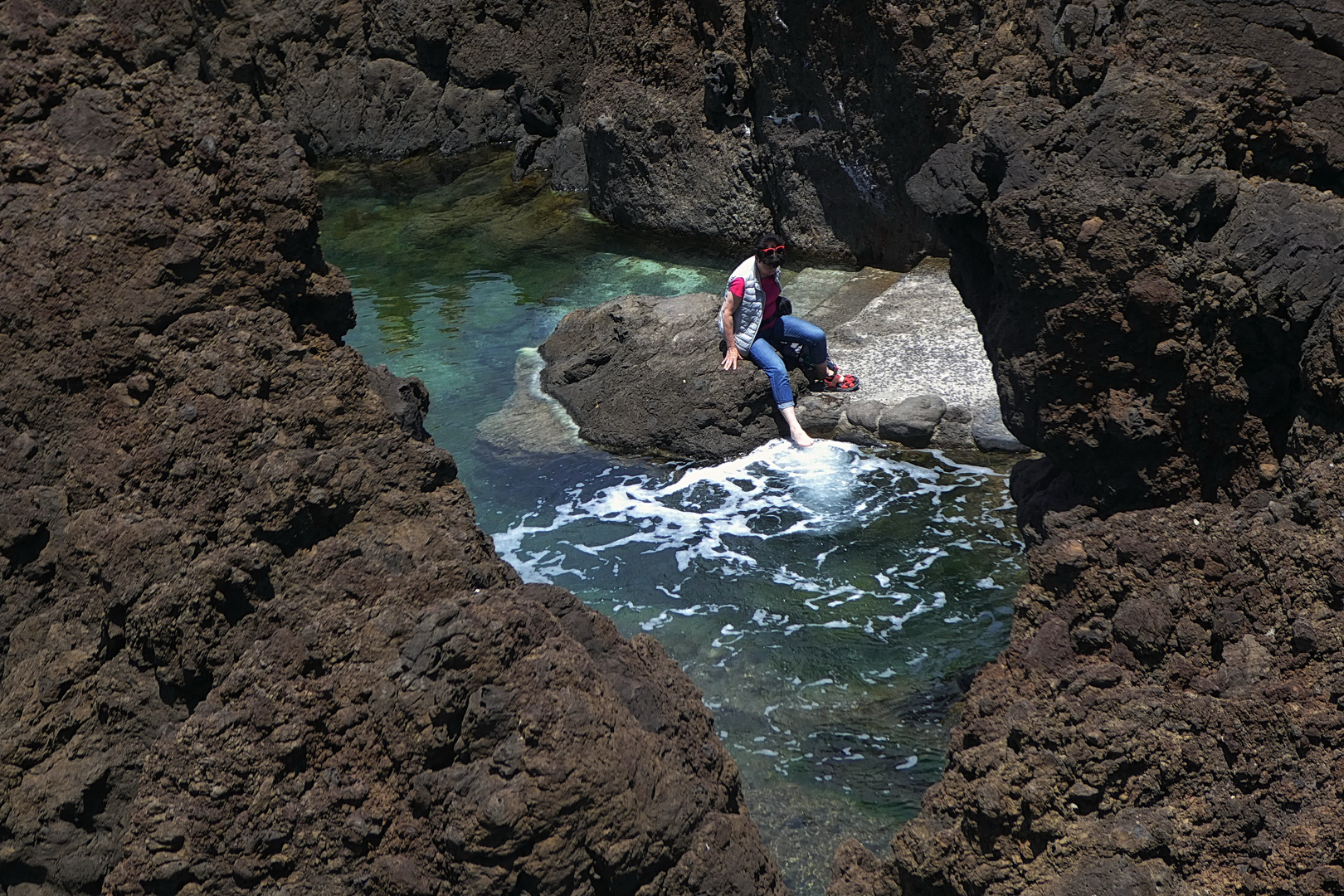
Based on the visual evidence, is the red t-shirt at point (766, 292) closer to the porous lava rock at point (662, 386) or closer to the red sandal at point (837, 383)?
→ the porous lava rock at point (662, 386)

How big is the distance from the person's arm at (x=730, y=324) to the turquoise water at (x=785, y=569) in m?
0.71

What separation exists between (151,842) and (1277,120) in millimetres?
4348

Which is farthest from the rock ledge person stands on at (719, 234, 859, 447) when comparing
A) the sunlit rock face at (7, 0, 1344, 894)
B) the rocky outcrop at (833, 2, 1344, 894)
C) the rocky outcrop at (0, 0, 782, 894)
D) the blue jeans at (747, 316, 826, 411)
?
the rocky outcrop at (0, 0, 782, 894)

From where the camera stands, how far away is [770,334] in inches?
365

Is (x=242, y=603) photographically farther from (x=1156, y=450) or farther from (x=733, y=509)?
(x=733, y=509)

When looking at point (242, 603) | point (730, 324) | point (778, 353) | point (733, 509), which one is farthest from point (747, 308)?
point (242, 603)

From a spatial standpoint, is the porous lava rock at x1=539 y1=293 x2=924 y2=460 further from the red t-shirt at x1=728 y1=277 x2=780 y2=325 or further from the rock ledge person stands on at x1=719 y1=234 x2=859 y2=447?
the red t-shirt at x1=728 y1=277 x2=780 y2=325

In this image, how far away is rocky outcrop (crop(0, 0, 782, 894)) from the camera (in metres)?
3.10

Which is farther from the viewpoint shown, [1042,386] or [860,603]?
[860,603]

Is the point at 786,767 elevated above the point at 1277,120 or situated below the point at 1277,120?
below

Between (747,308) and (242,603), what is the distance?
603cm

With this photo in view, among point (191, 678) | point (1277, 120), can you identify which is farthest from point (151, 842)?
point (1277, 120)

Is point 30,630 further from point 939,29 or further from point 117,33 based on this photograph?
point 939,29

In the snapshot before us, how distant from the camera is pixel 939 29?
10.1 m
